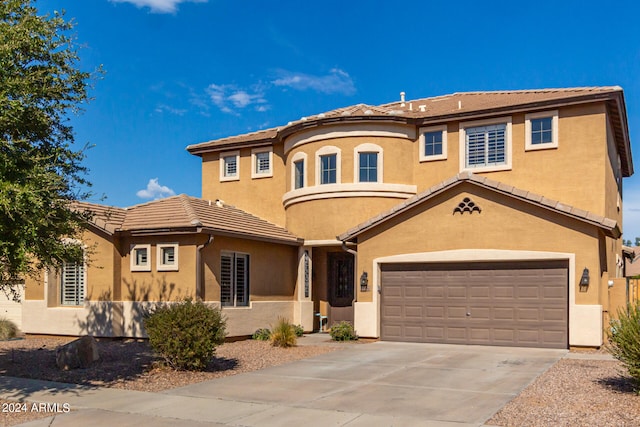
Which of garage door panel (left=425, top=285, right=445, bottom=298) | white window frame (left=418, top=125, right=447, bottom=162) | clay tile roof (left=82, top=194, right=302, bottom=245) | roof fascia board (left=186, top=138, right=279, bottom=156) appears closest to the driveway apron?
garage door panel (left=425, top=285, right=445, bottom=298)

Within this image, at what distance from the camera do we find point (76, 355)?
14.0 meters

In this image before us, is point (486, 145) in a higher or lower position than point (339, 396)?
higher

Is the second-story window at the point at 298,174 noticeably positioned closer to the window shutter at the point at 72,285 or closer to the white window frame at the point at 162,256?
the white window frame at the point at 162,256

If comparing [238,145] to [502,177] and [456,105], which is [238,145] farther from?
[502,177]

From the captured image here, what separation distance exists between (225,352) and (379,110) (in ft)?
35.2

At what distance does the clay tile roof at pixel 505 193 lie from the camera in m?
16.5

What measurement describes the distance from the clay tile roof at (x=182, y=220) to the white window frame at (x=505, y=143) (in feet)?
20.6

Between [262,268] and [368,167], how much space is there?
16.4ft

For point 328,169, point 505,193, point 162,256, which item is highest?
point 328,169

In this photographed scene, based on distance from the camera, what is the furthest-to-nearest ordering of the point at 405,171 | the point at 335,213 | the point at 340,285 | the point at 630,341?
the point at 340,285, the point at 405,171, the point at 335,213, the point at 630,341

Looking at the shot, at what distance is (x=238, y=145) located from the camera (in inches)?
997

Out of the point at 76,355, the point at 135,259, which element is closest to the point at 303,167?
the point at 135,259

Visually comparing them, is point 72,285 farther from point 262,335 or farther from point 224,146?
point 224,146

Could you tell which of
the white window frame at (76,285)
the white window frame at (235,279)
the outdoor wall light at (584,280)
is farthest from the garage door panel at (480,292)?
the white window frame at (76,285)
